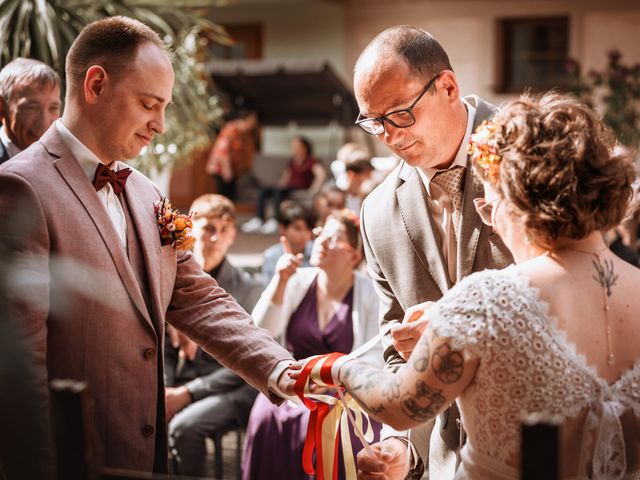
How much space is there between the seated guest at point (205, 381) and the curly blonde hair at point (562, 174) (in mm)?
3190

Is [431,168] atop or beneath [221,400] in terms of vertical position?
atop

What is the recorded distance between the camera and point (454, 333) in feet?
6.43

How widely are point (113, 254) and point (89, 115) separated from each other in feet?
1.36

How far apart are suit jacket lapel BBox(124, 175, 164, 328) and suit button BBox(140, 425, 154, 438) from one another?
0.32 m

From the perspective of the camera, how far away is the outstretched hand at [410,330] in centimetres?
236

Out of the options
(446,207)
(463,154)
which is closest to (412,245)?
(446,207)

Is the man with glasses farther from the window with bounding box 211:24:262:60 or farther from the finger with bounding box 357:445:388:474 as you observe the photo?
the window with bounding box 211:24:262:60

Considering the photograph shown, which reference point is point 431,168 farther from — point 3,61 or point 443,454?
point 3,61

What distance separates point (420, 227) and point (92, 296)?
106 centimetres

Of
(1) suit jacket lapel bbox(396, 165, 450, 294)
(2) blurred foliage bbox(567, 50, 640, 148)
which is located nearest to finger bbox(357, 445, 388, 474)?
(1) suit jacket lapel bbox(396, 165, 450, 294)

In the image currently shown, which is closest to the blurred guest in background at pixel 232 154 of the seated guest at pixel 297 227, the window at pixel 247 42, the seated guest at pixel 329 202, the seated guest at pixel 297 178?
the seated guest at pixel 297 178

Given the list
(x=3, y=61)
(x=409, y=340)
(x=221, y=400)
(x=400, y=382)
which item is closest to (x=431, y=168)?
(x=409, y=340)

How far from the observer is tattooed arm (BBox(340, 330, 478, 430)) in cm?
198

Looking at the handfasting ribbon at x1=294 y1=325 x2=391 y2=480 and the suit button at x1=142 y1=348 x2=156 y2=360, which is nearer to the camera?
the suit button at x1=142 y1=348 x2=156 y2=360
